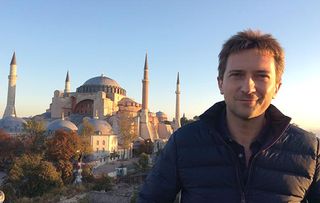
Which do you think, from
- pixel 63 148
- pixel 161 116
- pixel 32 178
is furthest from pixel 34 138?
pixel 161 116

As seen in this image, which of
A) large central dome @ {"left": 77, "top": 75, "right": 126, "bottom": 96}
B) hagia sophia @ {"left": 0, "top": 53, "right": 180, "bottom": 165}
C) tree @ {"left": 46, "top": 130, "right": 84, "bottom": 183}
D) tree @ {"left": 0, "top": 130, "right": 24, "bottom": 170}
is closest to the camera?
tree @ {"left": 46, "top": 130, "right": 84, "bottom": 183}

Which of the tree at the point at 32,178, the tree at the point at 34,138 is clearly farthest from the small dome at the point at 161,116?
the tree at the point at 32,178

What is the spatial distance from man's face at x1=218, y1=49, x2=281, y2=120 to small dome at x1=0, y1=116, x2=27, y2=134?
33258mm

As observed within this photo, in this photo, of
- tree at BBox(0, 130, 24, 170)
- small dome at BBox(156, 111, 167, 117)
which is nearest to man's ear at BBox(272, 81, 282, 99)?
tree at BBox(0, 130, 24, 170)

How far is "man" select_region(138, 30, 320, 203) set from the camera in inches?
55.4

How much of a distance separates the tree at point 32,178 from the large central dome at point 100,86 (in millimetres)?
28064

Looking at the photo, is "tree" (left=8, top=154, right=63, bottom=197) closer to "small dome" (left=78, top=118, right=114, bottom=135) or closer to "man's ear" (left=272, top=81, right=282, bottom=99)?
"man's ear" (left=272, top=81, right=282, bottom=99)

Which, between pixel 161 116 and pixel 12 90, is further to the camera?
pixel 161 116

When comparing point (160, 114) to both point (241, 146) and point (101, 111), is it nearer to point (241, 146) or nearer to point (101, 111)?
point (101, 111)

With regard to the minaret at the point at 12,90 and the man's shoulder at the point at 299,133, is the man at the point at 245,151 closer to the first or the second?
the man's shoulder at the point at 299,133

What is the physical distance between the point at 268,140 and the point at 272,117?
5.7 inches

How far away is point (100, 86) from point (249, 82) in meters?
42.1

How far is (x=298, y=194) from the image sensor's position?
1415 millimetres

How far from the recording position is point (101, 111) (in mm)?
38375
